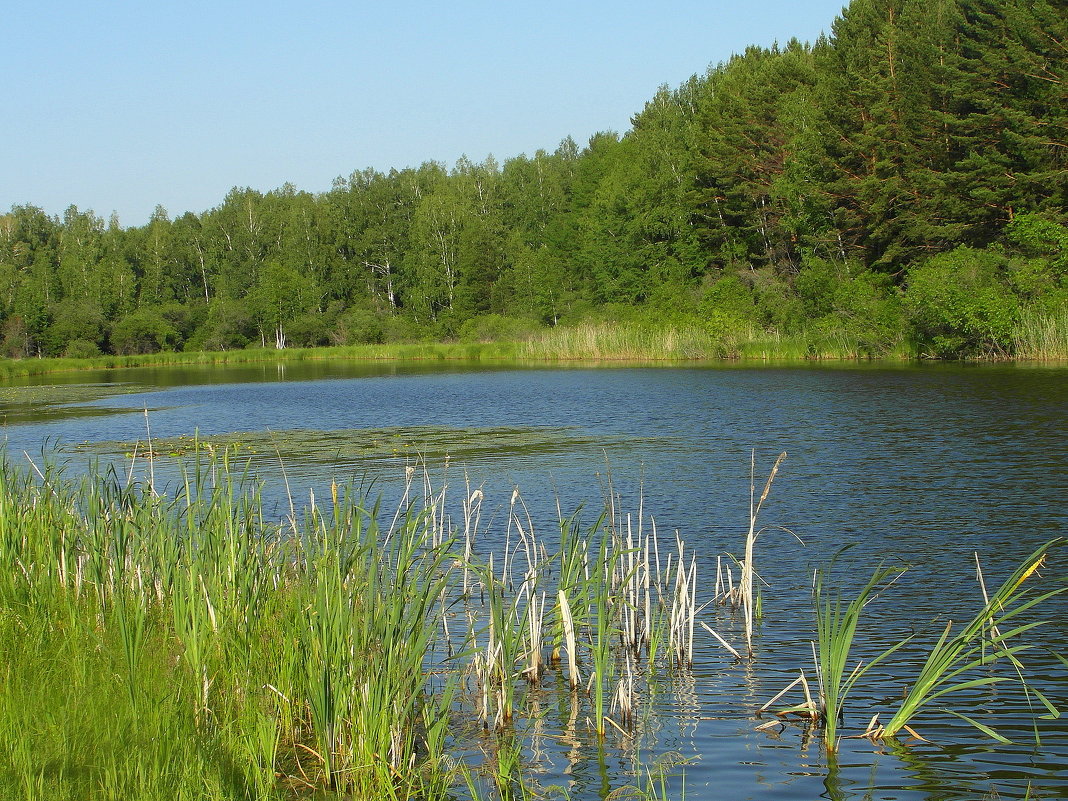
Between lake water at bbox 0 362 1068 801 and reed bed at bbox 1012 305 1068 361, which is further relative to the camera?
reed bed at bbox 1012 305 1068 361

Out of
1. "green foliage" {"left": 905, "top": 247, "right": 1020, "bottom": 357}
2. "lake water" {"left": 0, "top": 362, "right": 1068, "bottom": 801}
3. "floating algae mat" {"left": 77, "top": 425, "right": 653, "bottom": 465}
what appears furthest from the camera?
"green foliage" {"left": 905, "top": 247, "right": 1020, "bottom": 357}

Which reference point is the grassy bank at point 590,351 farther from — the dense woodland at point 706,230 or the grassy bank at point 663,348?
the dense woodland at point 706,230

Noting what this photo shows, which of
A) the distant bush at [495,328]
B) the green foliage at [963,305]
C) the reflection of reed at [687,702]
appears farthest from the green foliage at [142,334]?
the reflection of reed at [687,702]

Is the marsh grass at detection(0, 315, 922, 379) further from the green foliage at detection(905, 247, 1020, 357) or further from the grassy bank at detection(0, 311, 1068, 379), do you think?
the green foliage at detection(905, 247, 1020, 357)

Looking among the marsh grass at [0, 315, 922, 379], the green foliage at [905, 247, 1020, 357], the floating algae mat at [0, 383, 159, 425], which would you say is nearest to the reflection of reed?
the floating algae mat at [0, 383, 159, 425]

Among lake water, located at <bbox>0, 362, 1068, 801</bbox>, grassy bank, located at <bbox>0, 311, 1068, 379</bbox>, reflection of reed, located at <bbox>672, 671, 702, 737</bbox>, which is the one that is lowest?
reflection of reed, located at <bbox>672, 671, 702, 737</bbox>

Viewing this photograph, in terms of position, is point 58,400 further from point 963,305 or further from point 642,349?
point 963,305

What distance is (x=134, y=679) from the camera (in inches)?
198

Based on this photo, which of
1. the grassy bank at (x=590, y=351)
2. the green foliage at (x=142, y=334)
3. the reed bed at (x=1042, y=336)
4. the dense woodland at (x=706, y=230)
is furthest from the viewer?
the green foliage at (x=142, y=334)

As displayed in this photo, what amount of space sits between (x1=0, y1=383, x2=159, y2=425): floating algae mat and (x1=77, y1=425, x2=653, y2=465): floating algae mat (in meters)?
4.19

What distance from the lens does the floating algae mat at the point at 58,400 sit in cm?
2947

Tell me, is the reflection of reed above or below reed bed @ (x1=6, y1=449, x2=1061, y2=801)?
below

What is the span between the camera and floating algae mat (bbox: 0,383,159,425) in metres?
29.5

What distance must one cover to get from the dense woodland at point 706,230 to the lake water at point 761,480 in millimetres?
7874
